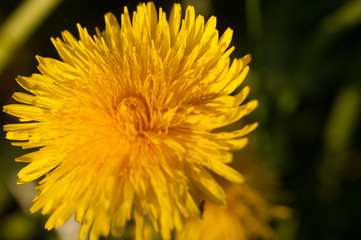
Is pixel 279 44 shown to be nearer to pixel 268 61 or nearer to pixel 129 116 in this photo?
pixel 268 61

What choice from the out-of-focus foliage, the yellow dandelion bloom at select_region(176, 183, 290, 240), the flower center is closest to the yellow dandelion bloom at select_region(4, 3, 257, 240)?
the flower center

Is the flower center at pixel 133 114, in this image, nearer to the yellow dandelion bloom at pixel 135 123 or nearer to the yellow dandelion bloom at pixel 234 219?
the yellow dandelion bloom at pixel 135 123

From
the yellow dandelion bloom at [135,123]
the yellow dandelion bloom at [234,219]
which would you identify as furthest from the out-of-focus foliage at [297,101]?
the yellow dandelion bloom at [135,123]

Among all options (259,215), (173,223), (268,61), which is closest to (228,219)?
(259,215)

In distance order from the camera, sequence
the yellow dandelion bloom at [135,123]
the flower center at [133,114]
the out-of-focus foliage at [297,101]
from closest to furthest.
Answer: the yellow dandelion bloom at [135,123]
the flower center at [133,114]
the out-of-focus foliage at [297,101]

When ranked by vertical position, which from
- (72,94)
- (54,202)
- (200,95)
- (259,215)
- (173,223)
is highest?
(72,94)

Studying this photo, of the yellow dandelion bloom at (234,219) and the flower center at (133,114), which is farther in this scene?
the yellow dandelion bloom at (234,219)

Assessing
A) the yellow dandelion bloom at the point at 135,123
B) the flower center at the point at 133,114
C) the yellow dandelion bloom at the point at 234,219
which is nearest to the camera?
the yellow dandelion bloom at the point at 135,123
